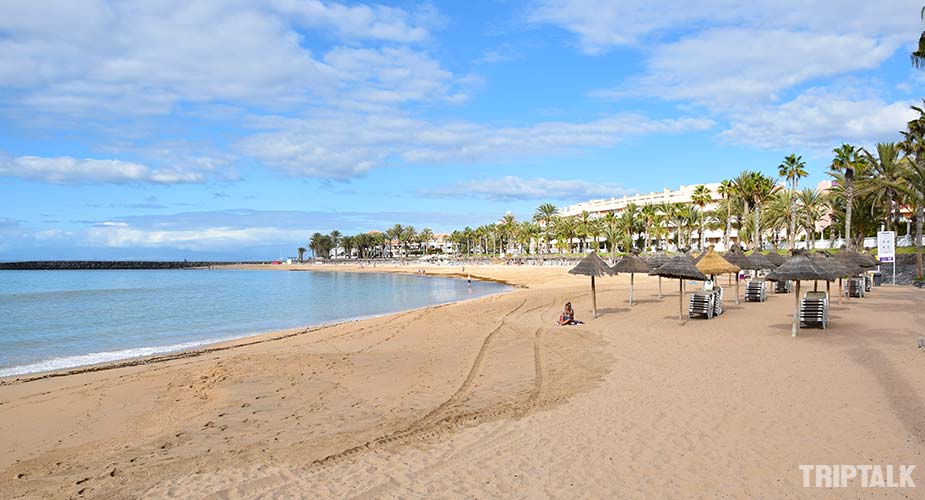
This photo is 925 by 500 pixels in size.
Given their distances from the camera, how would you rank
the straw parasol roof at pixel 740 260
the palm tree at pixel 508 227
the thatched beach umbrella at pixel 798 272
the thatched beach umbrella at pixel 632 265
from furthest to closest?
the palm tree at pixel 508 227 → the straw parasol roof at pixel 740 260 → the thatched beach umbrella at pixel 632 265 → the thatched beach umbrella at pixel 798 272

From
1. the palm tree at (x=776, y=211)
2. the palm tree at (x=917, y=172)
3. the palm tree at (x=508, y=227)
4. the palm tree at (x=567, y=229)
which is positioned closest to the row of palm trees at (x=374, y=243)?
the palm tree at (x=508, y=227)

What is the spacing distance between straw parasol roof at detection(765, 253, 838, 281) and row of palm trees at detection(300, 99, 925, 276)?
11.4 m

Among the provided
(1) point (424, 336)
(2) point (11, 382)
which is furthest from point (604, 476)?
(2) point (11, 382)

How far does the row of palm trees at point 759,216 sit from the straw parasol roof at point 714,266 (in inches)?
184

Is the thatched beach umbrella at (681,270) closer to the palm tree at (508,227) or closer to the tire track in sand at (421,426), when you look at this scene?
the tire track in sand at (421,426)

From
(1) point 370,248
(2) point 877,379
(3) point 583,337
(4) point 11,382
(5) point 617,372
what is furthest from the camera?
(1) point 370,248

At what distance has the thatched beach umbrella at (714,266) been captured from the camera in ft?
64.6

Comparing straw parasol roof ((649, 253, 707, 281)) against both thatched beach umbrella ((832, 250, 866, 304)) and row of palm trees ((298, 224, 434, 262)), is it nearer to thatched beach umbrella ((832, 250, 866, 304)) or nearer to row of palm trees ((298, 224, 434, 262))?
thatched beach umbrella ((832, 250, 866, 304))

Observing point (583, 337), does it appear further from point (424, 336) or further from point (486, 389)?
point (486, 389)

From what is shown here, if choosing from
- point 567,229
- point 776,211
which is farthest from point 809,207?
point 567,229

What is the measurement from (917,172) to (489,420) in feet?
102

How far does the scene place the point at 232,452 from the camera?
6.44 m

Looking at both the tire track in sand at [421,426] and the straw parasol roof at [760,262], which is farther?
the straw parasol roof at [760,262]

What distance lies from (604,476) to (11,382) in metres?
13.1
